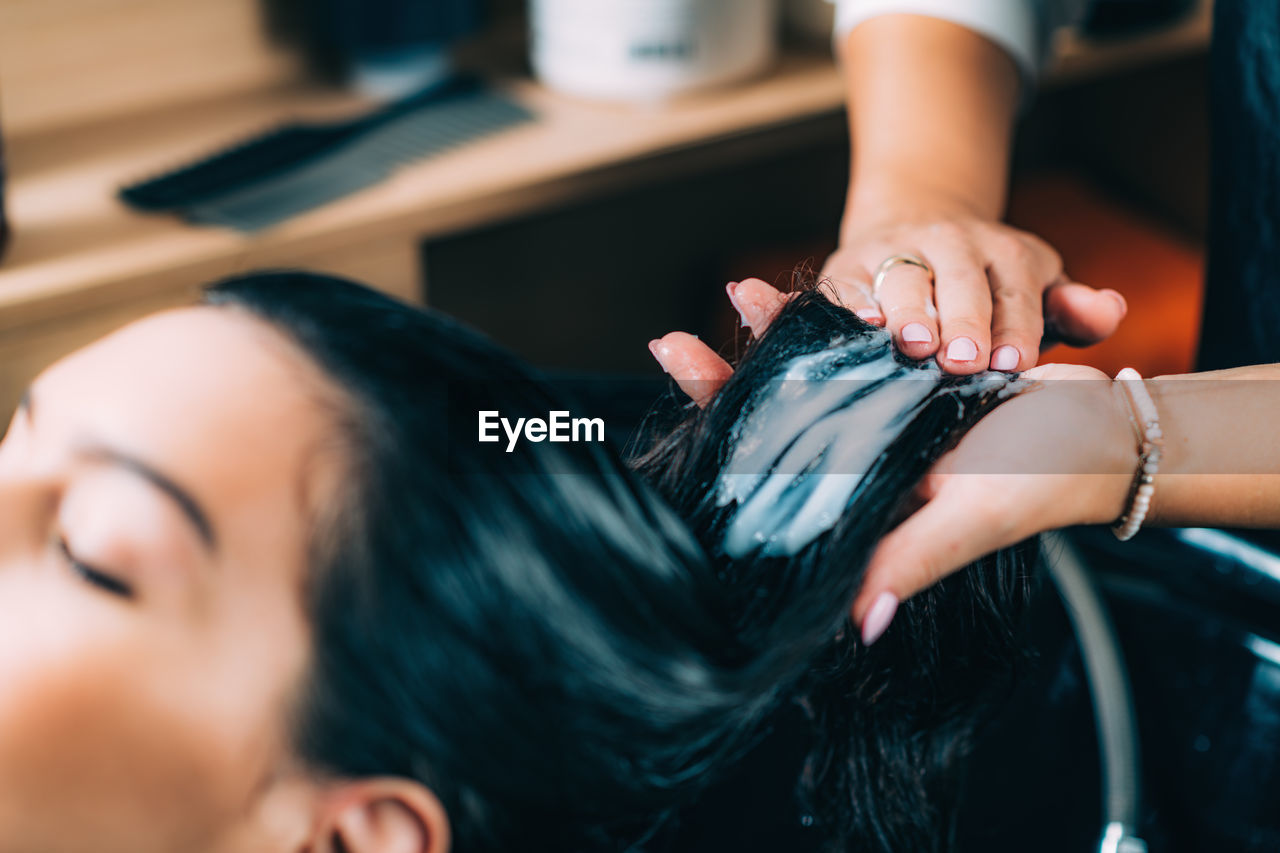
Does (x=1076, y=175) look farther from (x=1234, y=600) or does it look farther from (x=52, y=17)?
(x=52, y=17)

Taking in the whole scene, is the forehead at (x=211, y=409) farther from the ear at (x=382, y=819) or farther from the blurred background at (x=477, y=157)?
the blurred background at (x=477, y=157)

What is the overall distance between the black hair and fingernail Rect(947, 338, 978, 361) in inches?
0.9

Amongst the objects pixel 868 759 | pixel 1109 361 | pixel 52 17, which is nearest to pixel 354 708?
pixel 868 759

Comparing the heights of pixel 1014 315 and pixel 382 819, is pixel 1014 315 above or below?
above

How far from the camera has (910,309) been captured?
600 millimetres

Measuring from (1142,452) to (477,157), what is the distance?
0.72 m

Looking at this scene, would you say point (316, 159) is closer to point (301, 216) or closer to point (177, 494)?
point (301, 216)

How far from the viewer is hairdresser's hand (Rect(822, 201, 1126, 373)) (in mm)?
587

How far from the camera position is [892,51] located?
2.80 feet

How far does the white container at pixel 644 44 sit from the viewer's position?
3.68 feet

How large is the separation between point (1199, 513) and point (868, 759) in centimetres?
22

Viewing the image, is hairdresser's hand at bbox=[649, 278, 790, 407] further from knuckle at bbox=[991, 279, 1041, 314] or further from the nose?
the nose

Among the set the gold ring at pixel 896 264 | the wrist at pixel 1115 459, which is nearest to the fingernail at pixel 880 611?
the wrist at pixel 1115 459

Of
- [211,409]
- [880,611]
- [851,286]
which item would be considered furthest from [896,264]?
[211,409]
